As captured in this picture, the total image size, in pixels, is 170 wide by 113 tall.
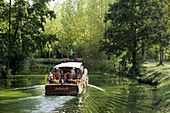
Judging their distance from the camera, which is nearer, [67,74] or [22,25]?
[67,74]

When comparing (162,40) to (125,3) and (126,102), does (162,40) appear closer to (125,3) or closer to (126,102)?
(125,3)

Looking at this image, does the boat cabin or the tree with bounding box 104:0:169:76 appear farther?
the tree with bounding box 104:0:169:76

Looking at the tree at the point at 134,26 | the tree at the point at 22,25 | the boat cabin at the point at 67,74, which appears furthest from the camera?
the tree at the point at 134,26

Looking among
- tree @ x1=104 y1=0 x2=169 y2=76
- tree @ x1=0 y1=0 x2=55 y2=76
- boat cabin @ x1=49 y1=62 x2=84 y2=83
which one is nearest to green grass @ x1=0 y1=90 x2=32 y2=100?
boat cabin @ x1=49 y1=62 x2=84 y2=83

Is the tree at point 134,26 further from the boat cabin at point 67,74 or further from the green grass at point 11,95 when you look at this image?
the green grass at point 11,95

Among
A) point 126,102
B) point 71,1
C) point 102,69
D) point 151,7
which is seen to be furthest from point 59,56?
point 126,102

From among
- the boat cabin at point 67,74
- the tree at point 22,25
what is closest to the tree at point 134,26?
the tree at point 22,25

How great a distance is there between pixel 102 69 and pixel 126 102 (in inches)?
1219

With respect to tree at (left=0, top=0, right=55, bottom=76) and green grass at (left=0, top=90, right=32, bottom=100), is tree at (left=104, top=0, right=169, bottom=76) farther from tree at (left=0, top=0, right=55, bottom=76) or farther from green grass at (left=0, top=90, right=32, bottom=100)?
green grass at (left=0, top=90, right=32, bottom=100)

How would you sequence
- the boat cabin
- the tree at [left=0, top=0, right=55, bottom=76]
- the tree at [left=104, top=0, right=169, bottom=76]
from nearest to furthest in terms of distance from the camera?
the boat cabin, the tree at [left=0, top=0, right=55, bottom=76], the tree at [left=104, top=0, right=169, bottom=76]

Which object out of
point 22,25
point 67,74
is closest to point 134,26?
point 22,25

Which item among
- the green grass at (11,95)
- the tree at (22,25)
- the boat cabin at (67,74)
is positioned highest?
the tree at (22,25)

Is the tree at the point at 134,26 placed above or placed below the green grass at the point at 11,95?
above

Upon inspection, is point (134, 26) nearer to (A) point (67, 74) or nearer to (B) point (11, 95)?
(A) point (67, 74)
